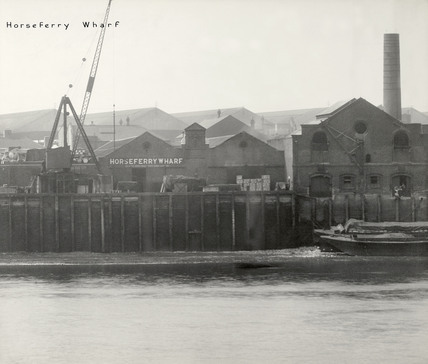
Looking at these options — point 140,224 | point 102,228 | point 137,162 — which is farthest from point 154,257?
point 137,162

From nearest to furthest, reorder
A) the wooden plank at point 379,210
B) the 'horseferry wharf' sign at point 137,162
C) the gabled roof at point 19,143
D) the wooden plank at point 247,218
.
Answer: the wooden plank at point 247,218
the wooden plank at point 379,210
the 'horseferry wharf' sign at point 137,162
the gabled roof at point 19,143

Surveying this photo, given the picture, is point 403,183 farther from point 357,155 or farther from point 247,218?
point 247,218

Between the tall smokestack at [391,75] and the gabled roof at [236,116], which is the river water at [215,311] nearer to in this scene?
the tall smokestack at [391,75]

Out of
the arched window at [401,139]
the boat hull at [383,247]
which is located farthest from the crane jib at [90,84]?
the boat hull at [383,247]

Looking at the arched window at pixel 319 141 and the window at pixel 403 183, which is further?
the arched window at pixel 319 141

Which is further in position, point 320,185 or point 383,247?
point 320,185

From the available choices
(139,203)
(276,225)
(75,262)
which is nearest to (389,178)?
(276,225)
